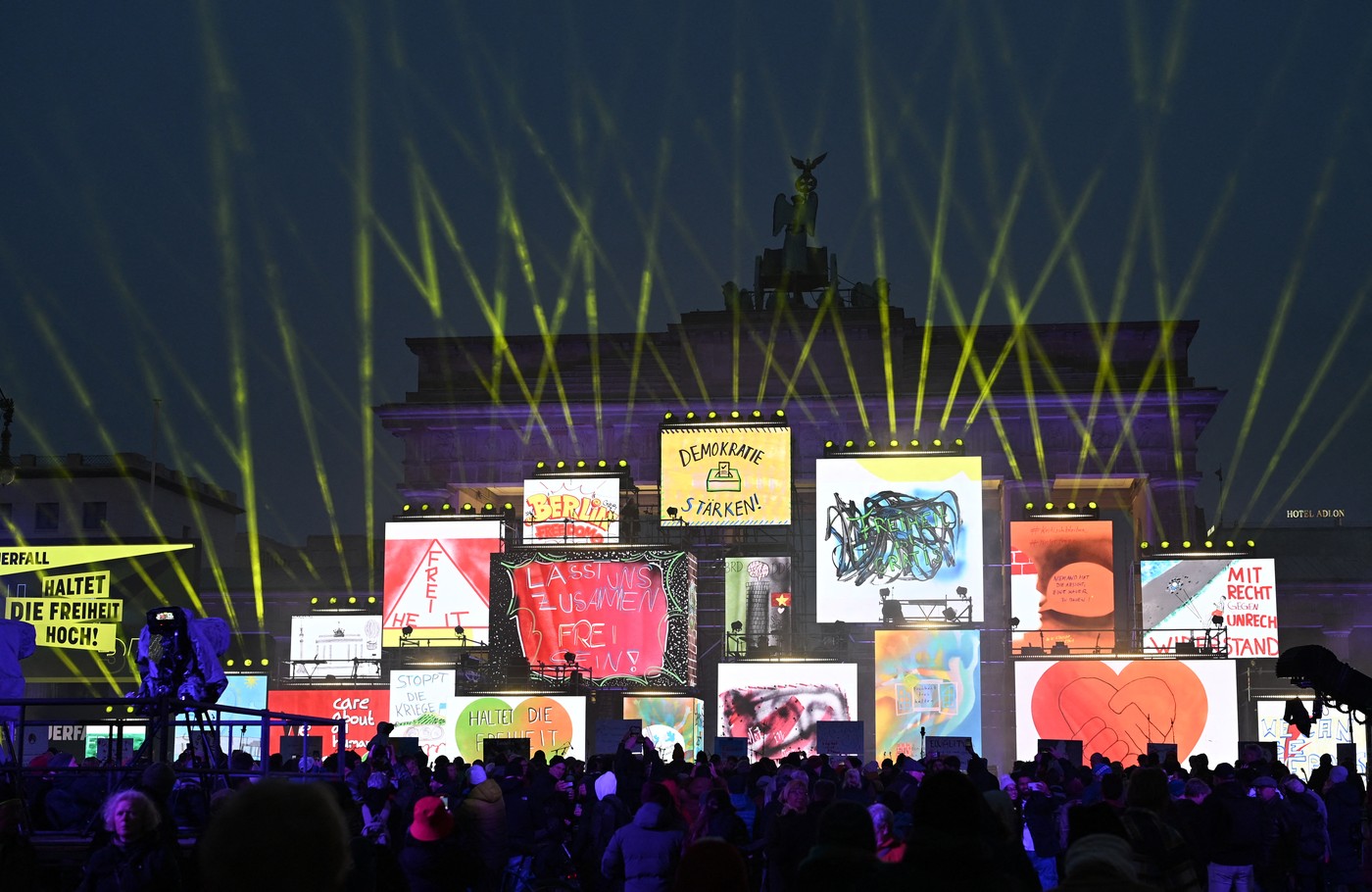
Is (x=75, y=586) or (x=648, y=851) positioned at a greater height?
(x=75, y=586)

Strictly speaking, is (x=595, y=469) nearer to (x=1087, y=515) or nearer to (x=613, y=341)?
(x=613, y=341)

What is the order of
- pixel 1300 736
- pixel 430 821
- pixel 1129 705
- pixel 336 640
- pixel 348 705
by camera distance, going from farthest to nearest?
pixel 336 640 → pixel 348 705 → pixel 1300 736 → pixel 1129 705 → pixel 430 821

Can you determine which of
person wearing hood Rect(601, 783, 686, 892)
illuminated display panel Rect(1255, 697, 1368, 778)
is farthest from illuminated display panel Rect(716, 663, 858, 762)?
person wearing hood Rect(601, 783, 686, 892)

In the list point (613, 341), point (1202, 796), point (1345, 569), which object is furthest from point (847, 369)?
point (1202, 796)

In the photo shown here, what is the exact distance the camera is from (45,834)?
11484 millimetres

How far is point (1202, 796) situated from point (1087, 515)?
40.0m

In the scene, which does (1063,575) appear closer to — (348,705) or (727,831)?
(348,705)

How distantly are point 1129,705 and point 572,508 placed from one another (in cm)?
1917

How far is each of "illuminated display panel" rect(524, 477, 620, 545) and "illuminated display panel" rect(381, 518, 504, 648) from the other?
154 centimetres

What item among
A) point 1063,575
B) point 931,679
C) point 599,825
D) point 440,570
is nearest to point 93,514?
point 440,570

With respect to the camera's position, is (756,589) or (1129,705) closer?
(1129,705)

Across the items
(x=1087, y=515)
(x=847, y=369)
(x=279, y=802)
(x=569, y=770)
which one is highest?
(x=847, y=369)

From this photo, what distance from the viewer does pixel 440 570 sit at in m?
52.5

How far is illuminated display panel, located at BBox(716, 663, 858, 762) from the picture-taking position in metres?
44.8
